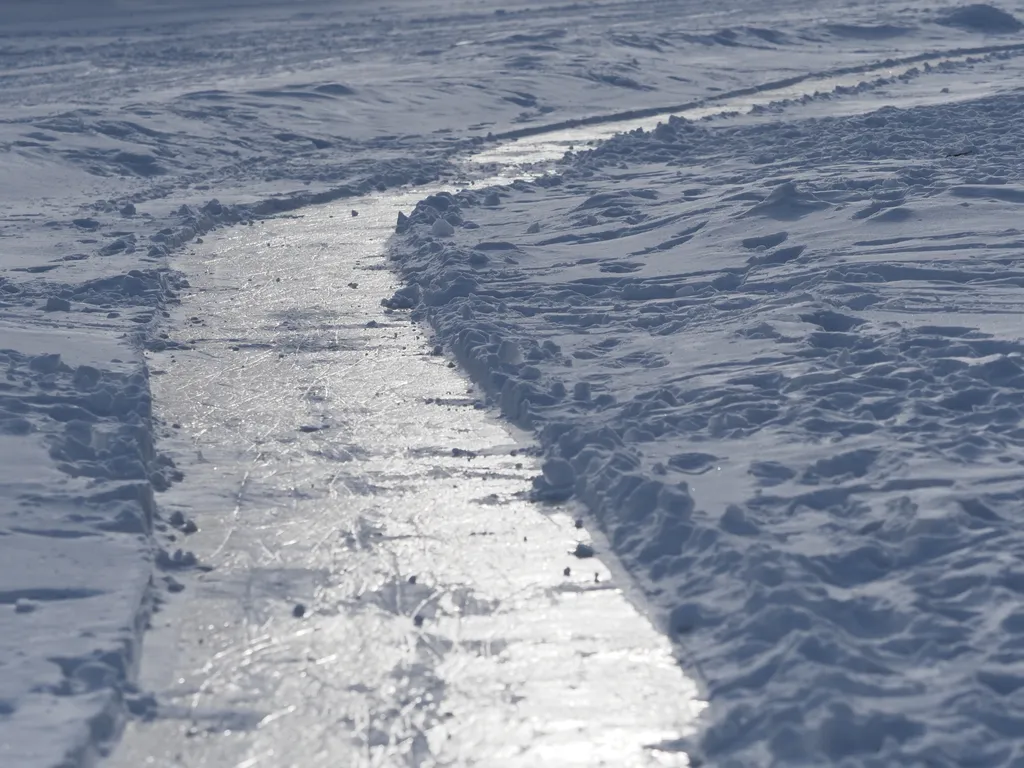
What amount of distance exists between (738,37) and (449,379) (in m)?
17.3

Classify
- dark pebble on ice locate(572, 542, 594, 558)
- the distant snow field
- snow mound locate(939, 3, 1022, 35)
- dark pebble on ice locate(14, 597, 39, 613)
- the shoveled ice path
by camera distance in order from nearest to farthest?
the shoveled ice path
the distant snow field
dark pebble on ice locate(14, 597, 39, 613)
dark pebble on ice locate(572, 542, 594, 558)
snow mound locate(939, 3, 1022, 35)

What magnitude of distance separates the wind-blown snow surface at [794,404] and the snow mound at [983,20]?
15.0 metres

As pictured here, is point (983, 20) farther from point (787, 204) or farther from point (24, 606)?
point (24, 606)

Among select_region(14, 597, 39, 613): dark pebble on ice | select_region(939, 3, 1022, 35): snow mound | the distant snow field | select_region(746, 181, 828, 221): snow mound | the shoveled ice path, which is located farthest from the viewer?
select_region(939, 3, 1022, 35): snow mound

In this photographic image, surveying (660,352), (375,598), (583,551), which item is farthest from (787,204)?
(375,598)

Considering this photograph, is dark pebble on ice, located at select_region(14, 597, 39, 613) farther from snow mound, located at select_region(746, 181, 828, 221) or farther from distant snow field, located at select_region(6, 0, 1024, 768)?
snow mound, located at select_region(746, 181, 828, 221)

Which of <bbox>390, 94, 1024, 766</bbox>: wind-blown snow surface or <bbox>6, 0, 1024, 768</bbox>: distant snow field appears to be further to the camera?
<bbox>6, 0, 1024, 768</bbox>: distant snow field

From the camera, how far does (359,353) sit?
7648mm

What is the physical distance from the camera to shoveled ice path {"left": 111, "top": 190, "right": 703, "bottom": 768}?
4.05 m

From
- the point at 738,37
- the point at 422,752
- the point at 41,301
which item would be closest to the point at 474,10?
the point at 738,37

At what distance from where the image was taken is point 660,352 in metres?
7.19

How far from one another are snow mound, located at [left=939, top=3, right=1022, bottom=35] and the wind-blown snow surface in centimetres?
1502

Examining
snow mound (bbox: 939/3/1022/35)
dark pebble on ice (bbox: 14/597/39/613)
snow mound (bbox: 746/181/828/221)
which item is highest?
snow mound (bbox: 746/181/828/221)

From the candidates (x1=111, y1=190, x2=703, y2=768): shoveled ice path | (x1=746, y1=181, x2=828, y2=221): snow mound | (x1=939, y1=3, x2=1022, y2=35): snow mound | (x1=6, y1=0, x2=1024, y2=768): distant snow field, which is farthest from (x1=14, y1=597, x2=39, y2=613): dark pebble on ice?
(x1=939, y1=3, x2=1022, y2=35): snow mound
